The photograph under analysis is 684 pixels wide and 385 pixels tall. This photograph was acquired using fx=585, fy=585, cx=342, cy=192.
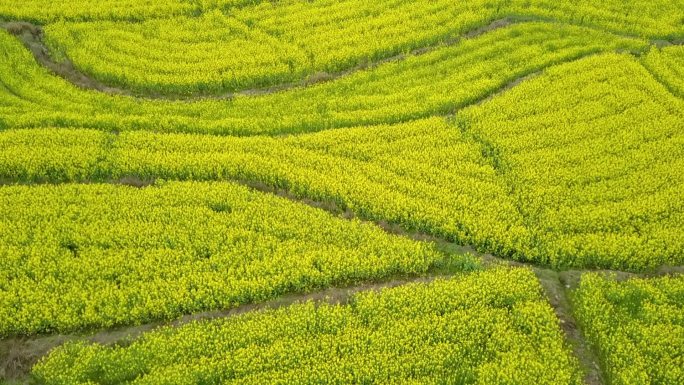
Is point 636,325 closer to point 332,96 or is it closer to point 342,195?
point 342,195

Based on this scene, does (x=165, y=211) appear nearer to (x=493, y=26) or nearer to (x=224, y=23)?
(x=224, y=23)

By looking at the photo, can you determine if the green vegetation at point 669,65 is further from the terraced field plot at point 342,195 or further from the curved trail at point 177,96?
the curved trail at point 177,96

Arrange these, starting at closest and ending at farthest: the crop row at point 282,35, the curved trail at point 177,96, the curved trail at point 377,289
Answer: the curved trail at point 377,289 < the curved trail at point 177,96 < the crop row at point 282,35

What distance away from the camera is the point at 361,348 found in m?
13.8

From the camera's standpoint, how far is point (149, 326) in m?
14.7

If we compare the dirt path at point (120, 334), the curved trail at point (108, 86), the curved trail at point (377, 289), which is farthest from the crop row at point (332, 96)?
the dirt path at point (120, 334)

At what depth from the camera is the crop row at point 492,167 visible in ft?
56.2

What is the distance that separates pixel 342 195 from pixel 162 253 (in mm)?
5669

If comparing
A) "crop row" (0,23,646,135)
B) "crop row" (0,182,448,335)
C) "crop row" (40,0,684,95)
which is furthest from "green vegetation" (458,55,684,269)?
"crop row" (40,0,684,95)

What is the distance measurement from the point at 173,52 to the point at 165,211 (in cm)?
1110

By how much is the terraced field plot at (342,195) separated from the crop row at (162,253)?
7cm

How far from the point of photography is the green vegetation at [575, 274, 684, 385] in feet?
43.8

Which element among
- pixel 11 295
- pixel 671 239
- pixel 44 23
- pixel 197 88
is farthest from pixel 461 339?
pixel 44 23

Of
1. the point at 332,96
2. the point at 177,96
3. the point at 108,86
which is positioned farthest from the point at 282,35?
the point at 108,86
